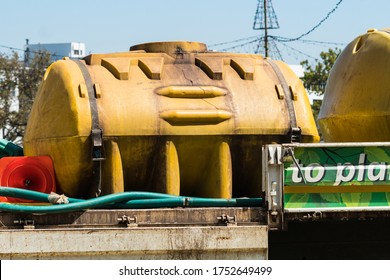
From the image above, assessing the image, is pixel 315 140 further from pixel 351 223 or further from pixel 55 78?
pixel 55 78

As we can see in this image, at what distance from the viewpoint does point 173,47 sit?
7.46 meters

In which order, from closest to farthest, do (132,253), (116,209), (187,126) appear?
1. (132,253)
2. (116,209)
3. (187,126)

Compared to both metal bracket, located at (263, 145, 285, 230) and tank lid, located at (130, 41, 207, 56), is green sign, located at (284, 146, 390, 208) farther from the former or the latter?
tank lid, located at (130, 41, 207, 56)

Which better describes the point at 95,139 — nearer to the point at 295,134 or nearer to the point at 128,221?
the point at 128,221

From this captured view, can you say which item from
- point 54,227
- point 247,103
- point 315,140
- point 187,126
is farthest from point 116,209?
point 315,140

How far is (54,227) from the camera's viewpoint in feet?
20.4

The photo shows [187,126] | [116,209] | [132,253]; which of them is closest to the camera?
[132,253]

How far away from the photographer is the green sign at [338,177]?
6.26 metres

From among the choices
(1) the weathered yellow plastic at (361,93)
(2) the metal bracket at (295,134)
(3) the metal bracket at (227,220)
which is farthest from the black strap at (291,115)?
(3) the metal bracket at (227,220)

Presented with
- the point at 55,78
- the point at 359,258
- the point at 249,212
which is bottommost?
the point at 359,258

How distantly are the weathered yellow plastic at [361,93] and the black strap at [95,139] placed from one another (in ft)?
7.16

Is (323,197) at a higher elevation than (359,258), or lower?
higher

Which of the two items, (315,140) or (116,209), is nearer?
(116,209)

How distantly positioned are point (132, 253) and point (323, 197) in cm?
136
